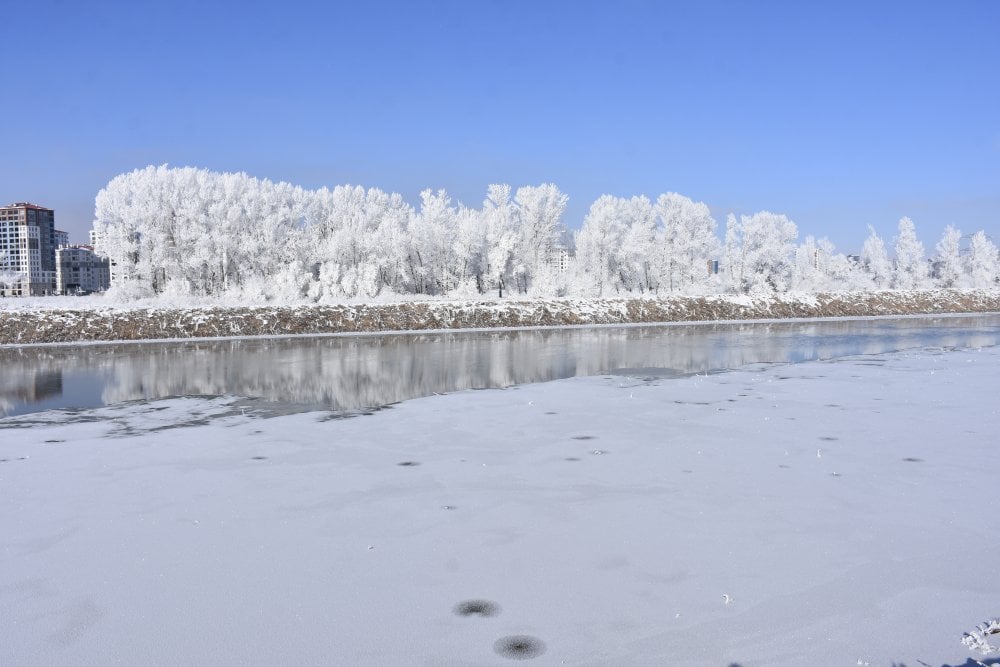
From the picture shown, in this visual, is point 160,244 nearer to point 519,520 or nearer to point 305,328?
point 305,328

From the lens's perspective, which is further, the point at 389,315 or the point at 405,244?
the point at 405,244

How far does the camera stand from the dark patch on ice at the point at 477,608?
15.6 feet

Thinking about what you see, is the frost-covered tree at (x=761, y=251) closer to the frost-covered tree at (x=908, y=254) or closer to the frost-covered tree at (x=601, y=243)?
the frost-covered tree at (x=601, y=243)

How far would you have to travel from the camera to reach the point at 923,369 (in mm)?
18609

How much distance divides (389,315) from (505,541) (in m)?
36.7

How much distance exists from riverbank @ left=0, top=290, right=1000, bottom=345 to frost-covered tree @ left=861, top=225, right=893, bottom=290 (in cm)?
4588

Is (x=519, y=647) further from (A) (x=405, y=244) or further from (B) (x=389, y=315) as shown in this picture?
(A) (x=405, y=244)

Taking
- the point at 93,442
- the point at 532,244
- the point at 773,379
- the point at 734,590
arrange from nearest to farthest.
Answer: the point at 734,590, the point at 93,442, the point at 773,379, the point at 532,244

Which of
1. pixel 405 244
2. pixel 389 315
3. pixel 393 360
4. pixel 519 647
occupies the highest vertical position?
pixel 405 244

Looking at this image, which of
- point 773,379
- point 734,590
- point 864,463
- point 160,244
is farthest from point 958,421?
point 160,244

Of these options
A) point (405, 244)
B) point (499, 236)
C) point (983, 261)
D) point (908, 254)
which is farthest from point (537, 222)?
point (983, 261)

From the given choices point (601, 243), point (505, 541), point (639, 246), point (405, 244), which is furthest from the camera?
point (601, 243)

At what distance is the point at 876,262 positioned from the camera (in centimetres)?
10856

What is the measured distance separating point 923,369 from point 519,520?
17.1 m
